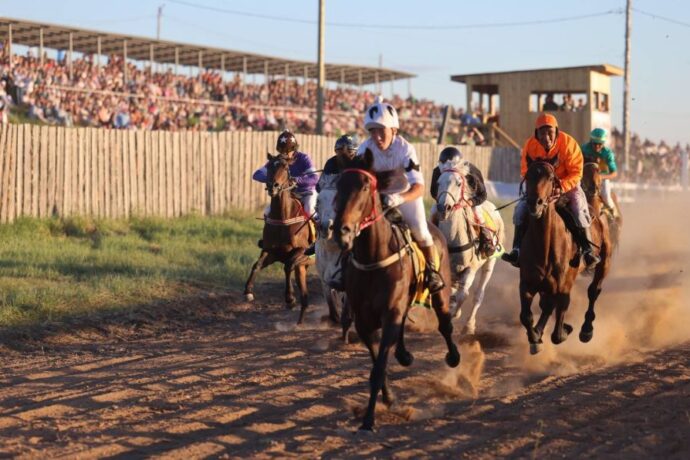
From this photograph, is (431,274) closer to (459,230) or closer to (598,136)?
(459,230)

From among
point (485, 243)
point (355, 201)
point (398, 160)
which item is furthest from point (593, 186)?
point (355, 201)

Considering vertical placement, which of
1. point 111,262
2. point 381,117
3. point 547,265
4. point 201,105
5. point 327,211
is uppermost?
point 201,105

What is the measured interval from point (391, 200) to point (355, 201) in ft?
2.44

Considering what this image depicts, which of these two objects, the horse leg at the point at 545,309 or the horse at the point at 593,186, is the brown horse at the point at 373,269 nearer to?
the horse leg at the point at 545,309

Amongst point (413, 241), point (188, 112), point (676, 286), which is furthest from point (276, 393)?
point (188, 112)

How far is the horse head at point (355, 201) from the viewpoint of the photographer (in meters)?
7.97

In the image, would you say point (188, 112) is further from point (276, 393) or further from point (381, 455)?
point (381, 455)

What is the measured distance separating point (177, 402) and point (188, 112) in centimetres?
2492

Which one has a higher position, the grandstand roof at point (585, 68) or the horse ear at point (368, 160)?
the grandstand roof at point (585, 68)

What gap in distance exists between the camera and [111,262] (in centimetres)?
1812

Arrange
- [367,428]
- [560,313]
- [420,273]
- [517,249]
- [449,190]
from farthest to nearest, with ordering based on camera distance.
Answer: [449,190], [517,249], [560,313], [420,273], [367,428]

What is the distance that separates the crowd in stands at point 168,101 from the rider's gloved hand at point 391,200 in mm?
20247

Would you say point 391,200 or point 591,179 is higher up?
point 591,179

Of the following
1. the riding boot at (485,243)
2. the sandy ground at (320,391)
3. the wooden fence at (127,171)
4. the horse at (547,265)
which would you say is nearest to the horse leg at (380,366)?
the sandy ground at (320,391)
